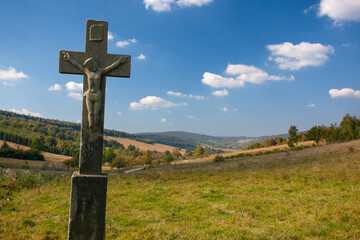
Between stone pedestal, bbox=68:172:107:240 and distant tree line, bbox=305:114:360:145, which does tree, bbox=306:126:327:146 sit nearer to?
distant tree line, bbox=305:114:360:145

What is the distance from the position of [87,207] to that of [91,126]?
161cm

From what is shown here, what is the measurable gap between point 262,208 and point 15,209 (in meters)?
8.35

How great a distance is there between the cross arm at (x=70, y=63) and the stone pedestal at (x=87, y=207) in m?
2.22

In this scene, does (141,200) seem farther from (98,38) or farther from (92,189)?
(98,38)

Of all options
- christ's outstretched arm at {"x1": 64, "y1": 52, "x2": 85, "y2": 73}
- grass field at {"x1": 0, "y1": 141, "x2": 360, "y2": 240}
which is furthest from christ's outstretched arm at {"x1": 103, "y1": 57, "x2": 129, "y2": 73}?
grass field at {"x1": 0, "y1": 141, "x2": 360, "y2": 240}

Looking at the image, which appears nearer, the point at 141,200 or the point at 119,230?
the point at 119,230

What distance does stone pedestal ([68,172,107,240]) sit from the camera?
433 cm

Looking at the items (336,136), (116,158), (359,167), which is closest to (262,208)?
(359,167)

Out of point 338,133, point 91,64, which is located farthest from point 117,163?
point 91,64

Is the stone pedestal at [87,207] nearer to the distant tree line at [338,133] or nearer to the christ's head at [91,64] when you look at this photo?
the christ's head at [91,64]

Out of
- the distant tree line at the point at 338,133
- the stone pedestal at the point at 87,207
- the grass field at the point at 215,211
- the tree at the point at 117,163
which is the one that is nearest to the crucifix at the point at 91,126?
the stone pedestal at the point at 87,207

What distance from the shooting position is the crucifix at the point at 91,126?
4371 millimetres

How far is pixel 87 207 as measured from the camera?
439 cm

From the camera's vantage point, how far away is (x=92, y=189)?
443 cm
